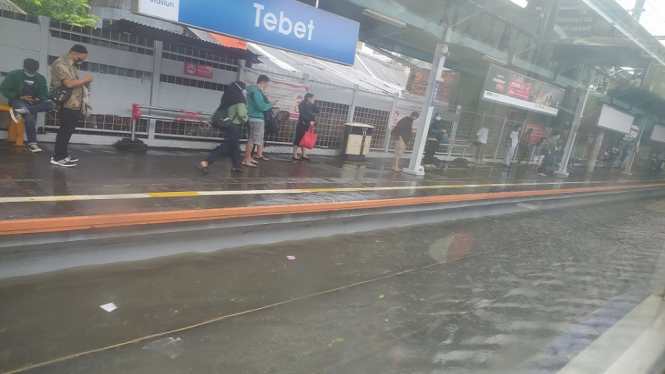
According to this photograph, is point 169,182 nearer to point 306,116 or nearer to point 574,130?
point 306,116

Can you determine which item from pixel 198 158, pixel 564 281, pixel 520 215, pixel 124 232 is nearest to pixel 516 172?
pixel 520 215

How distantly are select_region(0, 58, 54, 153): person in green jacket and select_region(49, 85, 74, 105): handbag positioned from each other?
147cm

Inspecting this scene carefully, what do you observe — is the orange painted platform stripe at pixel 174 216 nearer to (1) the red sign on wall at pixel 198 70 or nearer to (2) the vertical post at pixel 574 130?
(1) the red sign on wall at pixel 198 70

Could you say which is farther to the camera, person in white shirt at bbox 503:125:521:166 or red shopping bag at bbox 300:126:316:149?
person in white shirt at bbox 503:125:521:166

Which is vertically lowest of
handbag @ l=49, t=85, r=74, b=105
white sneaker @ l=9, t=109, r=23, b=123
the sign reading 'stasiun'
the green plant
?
white sneaker @ l=9, t=109, r=23, b=123

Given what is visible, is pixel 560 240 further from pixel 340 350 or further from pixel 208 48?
pixel 208 48

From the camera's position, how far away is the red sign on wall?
912cm

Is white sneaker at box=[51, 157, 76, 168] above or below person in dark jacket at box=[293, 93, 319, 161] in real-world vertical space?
below

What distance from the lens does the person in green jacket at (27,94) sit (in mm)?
6512

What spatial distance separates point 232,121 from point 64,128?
2395 mm

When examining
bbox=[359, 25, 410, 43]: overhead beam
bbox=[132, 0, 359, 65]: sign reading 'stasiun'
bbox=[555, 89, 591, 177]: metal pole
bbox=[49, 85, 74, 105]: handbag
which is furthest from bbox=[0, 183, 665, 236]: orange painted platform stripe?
bbox=[555, 89, 591, 177]: metal pole

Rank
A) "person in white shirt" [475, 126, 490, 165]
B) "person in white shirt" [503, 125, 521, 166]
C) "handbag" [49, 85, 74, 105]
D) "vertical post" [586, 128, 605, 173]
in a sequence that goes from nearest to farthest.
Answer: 1. "handbag" [49, 85, 74, 105]
2. "person in white shirt" [475, 126, 490, 165]
3. "person in white shirt" [503, 125, 521, 166]
4. "vertical post" [586, 128, 605, 173]

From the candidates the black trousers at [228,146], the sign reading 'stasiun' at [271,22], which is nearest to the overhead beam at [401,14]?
the sign reading 'stasiun' at [271,22]

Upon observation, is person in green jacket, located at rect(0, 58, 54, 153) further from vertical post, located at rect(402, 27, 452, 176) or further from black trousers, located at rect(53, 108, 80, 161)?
vertical post, located at rect(402, 27, 452, 176)
